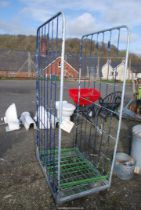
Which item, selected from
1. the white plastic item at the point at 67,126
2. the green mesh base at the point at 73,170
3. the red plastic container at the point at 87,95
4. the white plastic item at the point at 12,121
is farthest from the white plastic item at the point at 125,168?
the white plastic item at the point at 12,121

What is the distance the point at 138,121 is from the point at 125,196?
3650 mm

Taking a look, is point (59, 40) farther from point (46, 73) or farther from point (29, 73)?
point (29, 73)

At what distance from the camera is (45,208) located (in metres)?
2.44

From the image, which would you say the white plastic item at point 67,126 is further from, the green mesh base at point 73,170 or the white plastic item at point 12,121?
the green mesh base at point 73,170

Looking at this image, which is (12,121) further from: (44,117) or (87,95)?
(44,117)

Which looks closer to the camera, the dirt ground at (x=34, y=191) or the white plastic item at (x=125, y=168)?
the dirt ground at (x=34, y=191)

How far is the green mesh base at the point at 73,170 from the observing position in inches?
107

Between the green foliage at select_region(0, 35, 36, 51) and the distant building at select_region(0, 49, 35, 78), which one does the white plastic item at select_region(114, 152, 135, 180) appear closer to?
the distant building at select_region(0, 49, 35, 78)

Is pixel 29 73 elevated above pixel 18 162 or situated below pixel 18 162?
above

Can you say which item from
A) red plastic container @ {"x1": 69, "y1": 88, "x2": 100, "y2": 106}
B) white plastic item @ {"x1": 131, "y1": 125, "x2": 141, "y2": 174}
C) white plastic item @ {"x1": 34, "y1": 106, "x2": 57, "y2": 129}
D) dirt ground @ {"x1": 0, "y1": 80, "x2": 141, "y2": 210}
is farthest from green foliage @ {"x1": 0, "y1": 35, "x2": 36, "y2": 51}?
white plastic item @ {"x1": 131, "y1": 125, "x2": 141, "y2": 174}

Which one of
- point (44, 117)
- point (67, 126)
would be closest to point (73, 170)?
point (44, 117)

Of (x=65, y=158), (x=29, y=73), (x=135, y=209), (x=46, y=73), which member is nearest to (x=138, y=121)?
(x=65, y=158)

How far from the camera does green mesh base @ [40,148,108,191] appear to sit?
2721 mm

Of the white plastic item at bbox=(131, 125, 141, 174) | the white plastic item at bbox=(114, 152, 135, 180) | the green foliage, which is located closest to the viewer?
the white plastic item at bbox=(114, 152, 135, 180)
